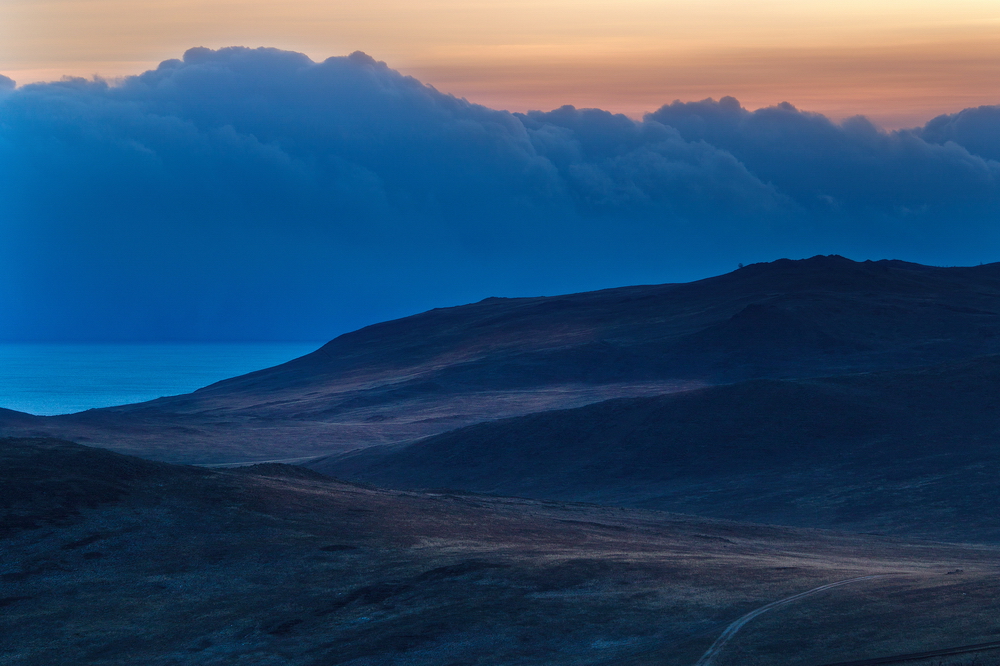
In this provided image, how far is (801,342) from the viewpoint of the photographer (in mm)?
90875

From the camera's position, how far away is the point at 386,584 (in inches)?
795

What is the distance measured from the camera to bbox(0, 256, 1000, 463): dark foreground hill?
75.8 metres

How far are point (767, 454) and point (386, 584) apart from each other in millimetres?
35949

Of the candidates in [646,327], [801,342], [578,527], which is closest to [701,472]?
[578,527]

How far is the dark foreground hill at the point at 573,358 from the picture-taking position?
7581 cm

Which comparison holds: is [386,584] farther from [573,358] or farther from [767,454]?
[573,358]

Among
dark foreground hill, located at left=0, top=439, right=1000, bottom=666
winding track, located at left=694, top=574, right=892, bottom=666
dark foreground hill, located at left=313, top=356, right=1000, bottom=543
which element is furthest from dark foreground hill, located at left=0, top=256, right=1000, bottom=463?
winding track, located at left=694, top=574, right=892, bottom=666

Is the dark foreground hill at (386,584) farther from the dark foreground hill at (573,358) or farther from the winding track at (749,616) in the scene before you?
the dark foreground hill at (573,358)

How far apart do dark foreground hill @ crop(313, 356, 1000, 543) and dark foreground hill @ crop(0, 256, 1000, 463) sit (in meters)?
12.9

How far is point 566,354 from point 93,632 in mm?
83308

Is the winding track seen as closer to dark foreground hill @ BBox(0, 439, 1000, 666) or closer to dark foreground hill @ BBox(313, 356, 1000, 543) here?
dark foreground hill @ BBox(0, 439, 1000, 666)

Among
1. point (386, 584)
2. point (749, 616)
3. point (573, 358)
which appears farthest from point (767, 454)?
point (573, 358)

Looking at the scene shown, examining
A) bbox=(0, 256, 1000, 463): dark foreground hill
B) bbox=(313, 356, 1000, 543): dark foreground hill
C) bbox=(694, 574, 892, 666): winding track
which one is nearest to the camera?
bbox=(694, 574, 892, 666): winding track

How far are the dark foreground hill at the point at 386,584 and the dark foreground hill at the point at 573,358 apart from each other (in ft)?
132
